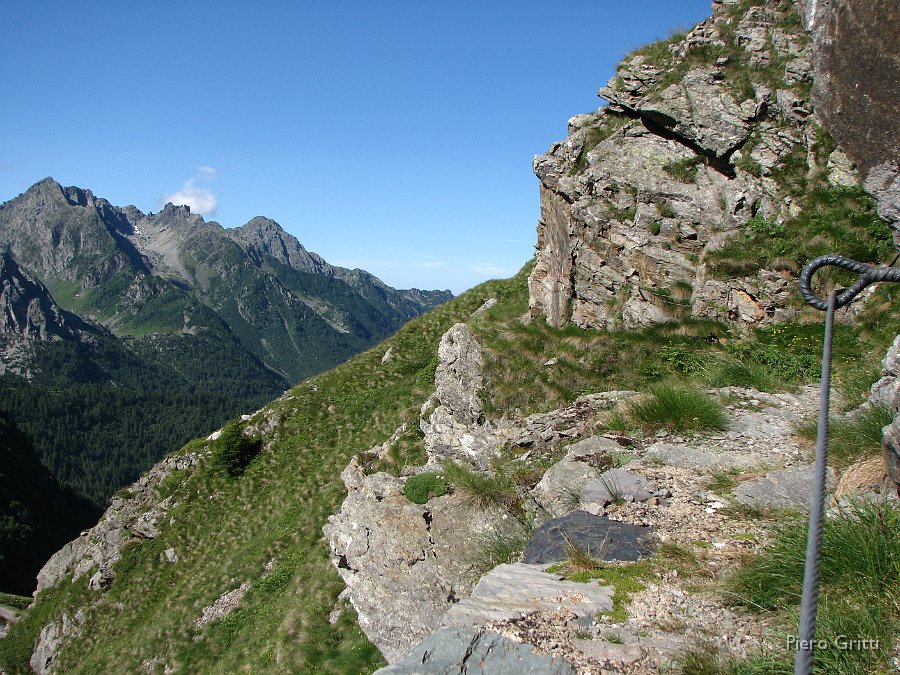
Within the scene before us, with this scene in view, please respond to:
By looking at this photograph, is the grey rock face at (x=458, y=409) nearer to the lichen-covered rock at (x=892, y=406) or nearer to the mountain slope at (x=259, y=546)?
the mountain slope at (x=259, y=546)

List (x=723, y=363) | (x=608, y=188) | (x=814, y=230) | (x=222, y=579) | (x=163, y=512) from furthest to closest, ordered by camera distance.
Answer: (x=163, y=512) < (x=222, y=579) < (x=608, y=188) < (x=814, y=230) < (x=723, y=363)

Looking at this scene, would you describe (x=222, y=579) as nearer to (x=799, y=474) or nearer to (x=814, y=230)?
(x=799, y=474)

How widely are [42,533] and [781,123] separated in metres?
150

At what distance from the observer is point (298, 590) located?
49.5 feet

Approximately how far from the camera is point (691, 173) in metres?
16.1

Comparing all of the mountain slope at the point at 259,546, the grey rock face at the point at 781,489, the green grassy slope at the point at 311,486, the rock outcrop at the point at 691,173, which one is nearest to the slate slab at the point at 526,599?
the grey rock face at the point at 781,489

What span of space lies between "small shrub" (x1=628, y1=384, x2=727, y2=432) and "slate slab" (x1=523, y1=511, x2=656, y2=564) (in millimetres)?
3336

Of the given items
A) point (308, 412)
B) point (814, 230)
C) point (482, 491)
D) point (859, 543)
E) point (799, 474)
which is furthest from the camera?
point (308, 412)

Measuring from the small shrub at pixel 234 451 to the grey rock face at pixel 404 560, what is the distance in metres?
17.2

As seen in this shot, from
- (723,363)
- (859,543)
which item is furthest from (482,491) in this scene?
(723,363)

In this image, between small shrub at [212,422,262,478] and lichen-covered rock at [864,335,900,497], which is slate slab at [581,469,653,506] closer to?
lichen-covered rock at [864,335,900,497]

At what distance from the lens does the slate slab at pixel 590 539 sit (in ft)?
20.2

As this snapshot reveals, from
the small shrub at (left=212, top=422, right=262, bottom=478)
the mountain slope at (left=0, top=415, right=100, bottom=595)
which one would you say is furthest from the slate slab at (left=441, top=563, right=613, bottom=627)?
the mountain slope at (left=0, top=415, right=100, bottom=595)

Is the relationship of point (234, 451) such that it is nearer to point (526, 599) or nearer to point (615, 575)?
point (526, 599)
